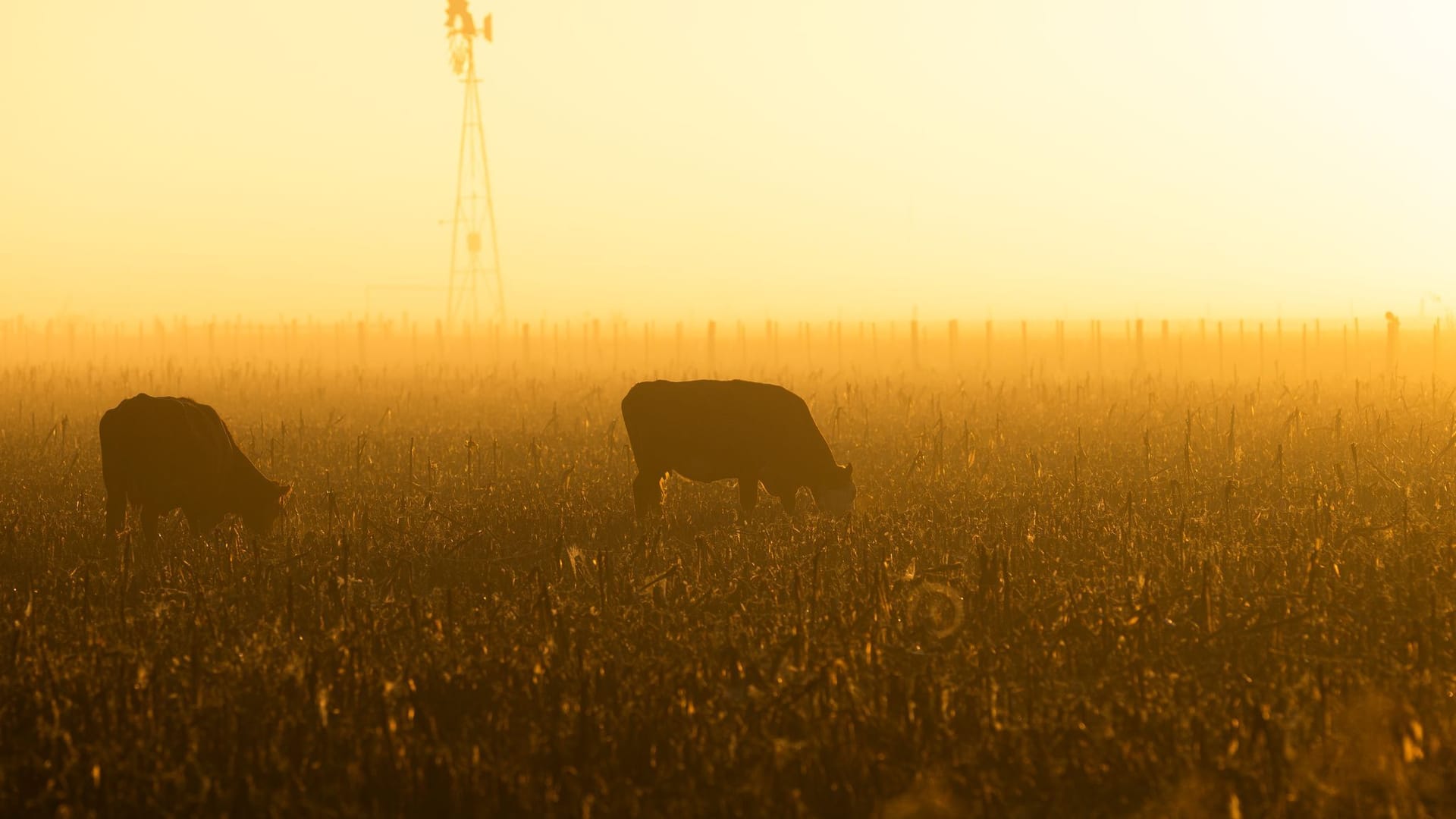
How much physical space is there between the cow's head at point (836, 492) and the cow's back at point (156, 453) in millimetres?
5131

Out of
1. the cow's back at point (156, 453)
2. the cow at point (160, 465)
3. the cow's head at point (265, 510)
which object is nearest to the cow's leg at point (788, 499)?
the cow's head at point (265, 510)

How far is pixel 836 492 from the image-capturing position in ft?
34.8

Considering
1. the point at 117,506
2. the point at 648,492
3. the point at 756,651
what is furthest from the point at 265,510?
the point at 756,651

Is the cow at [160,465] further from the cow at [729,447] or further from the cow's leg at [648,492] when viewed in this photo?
the cow at [729,447]

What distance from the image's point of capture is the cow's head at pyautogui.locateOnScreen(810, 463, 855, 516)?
1044 cm

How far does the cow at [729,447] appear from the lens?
10820mm

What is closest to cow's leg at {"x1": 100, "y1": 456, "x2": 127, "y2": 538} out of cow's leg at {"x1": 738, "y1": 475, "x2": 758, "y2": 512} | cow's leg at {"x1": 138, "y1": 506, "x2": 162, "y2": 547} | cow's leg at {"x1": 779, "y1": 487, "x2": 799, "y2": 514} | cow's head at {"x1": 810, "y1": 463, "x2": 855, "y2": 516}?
Answer: cow's leg at {"x1": 138, "y1": 506, "x2": 162, "y2": 547}

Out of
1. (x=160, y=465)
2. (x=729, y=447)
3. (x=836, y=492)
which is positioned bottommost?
(x=836, y=492)

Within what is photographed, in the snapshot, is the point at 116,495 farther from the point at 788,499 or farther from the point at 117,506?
the point at 788,499

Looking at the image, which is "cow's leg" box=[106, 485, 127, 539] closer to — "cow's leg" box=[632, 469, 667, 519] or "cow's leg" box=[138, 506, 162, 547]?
"cow's leg" box=[138, 506, 162, 547]

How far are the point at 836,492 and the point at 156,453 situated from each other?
565cm

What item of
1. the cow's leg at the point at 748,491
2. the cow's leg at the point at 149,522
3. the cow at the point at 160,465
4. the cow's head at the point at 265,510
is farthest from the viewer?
the cow's leg at the point at 748,491

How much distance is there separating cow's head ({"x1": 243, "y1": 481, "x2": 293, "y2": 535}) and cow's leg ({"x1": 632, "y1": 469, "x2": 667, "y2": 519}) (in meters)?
2.93

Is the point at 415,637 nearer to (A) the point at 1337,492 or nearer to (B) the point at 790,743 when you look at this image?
(B) the point at 790,743
